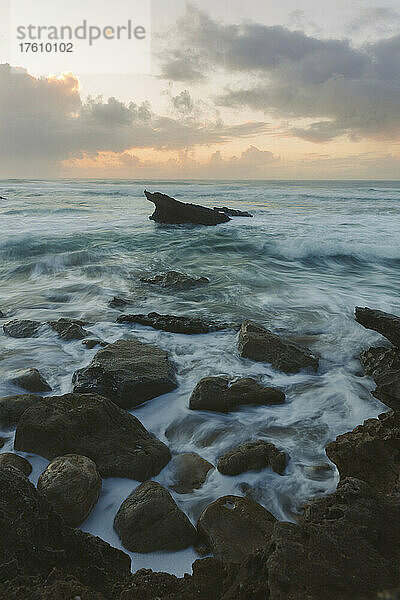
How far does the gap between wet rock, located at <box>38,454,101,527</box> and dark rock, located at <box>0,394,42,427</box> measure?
1.26 metres

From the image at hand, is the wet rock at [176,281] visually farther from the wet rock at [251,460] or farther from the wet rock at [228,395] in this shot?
the wet rock at [251,460]

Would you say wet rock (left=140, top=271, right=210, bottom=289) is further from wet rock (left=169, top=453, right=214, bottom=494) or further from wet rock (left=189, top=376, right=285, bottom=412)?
wet rock (left=169, top=453, right=214, bottom=494)

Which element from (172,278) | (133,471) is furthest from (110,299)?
(133,471)

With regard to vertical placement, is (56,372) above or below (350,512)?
below

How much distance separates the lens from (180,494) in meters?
3.49

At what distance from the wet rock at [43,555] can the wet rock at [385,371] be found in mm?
3092

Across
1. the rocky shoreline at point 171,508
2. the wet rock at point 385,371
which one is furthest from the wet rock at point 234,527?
the wet rock at point 385,371

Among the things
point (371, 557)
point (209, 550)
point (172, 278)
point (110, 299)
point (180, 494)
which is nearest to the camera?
point (371, 557)

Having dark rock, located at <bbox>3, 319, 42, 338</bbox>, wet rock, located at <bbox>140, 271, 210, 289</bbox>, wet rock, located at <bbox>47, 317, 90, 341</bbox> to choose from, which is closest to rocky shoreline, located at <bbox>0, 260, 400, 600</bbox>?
wet rock, located at <bbox>47, 317, 90, 341</bbox>

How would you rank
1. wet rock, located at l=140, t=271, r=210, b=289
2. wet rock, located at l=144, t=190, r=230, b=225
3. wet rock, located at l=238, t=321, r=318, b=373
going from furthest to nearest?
wet rock, located at l=144, t=190, r=230, b=225 → wet rock, located at l=140, t=271, r=210, b=289 → wet rock, located at l=238, t=321, r=318, b=373

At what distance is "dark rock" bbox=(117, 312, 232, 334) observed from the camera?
279 inches

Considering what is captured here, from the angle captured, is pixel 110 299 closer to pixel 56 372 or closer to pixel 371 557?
pixel 56 372

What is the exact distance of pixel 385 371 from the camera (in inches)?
201

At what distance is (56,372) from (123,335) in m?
1.53
